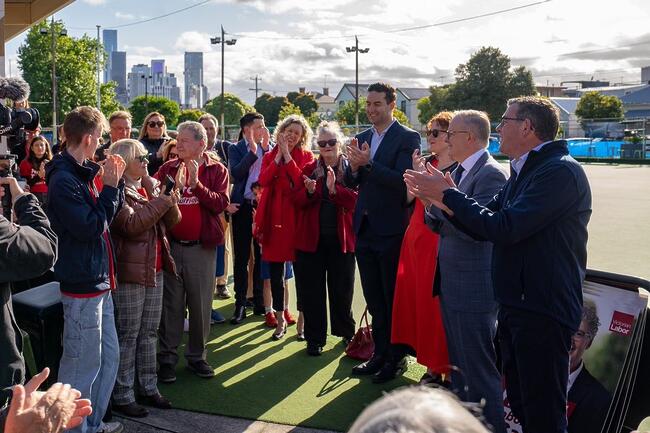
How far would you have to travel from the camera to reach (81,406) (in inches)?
87.7

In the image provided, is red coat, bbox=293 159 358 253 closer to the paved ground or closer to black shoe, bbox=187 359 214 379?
black shoe, bbox=187 359 214 379

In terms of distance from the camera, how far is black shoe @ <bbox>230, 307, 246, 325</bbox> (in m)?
7.03

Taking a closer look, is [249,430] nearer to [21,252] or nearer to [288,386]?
[288,386]

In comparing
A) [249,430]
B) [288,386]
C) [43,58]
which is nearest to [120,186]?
[249,430]

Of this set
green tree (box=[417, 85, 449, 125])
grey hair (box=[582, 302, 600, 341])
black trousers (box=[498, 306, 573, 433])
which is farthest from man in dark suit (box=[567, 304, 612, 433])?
green tree (box=[417, 85, 449, 125])

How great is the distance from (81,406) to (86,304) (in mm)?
1854

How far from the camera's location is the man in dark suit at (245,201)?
23.5 ft

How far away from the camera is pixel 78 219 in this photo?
381 cm

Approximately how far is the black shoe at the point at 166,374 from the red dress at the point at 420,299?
5.95 ft

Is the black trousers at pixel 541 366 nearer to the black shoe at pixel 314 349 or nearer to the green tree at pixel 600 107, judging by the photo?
the black shoe at pixel 314 349

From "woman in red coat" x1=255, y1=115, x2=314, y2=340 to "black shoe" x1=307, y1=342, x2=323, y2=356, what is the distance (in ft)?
1.78

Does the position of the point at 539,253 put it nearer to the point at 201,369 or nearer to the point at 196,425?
the point at 196,425

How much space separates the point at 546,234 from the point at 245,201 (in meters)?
4.38

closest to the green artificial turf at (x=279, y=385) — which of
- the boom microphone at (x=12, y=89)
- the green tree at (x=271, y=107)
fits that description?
the boom microphone at (x=12, y=89)
